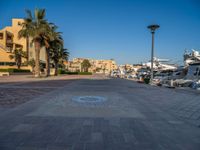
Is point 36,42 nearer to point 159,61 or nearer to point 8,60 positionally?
point 8,60

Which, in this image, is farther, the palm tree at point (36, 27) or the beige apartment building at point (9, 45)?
the beige apartment building at point (9, 45)

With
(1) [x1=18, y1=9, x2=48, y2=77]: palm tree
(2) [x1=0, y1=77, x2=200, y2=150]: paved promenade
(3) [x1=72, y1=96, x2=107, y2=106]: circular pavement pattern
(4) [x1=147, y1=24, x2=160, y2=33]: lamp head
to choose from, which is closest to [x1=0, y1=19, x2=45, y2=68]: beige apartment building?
(1) [x1=18, y1=9, x2=48, y2=77]: palm tree

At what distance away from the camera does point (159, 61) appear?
50.7 m

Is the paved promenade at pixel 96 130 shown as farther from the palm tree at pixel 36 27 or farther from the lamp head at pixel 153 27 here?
the palm tree at pixel 36 27

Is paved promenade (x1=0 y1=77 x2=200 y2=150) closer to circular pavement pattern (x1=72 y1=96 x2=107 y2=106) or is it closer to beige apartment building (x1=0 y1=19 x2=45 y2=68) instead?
circular pavement pattern (x1=72 y1=96 x2=107 y2=106)

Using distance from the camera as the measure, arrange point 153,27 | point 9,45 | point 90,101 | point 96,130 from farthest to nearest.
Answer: point 9,45
point 153,27
point 90,101
point 96,130

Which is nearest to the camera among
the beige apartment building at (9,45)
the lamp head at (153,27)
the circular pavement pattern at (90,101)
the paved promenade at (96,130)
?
the paved promenade at (96,130)

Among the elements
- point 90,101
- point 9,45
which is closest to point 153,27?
point 90,101

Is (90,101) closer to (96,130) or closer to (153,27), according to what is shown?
(96,130)

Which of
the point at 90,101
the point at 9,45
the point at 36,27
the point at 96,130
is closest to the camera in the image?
the point at 96,130

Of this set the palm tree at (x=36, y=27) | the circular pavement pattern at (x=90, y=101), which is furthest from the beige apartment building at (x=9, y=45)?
the circular pavement pattern at (x=90, y=101)

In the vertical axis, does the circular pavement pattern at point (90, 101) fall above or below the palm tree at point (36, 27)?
below

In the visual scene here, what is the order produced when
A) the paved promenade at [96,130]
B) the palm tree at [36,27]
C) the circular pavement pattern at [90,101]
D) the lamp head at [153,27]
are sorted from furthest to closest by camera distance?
the palm tree at [36,27] → the lamp head at [153,27] → the circular pavement pattern at [90,101] → the paved promenade at [96,130]

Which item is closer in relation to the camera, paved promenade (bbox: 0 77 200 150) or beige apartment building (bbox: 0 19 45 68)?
paved promenade (bbox: 0 77 200 150)
